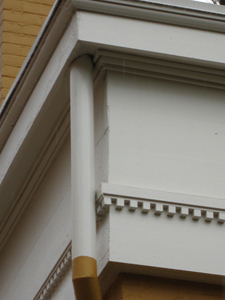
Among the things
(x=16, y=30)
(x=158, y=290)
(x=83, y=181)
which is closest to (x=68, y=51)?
(x=83, y=181)

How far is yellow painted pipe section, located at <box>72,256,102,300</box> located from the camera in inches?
165

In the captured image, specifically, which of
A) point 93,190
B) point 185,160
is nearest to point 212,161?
point 185,160

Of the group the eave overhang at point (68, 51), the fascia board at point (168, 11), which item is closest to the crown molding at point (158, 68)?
the eave overhang at point (68, 51)

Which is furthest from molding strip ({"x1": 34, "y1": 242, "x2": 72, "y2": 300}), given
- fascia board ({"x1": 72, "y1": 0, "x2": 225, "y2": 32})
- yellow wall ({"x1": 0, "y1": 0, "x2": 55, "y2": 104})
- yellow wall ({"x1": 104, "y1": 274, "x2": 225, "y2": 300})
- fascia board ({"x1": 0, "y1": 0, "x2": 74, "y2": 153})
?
yellow wall ({"x1": 0, "y1": 0, "x2": 55, "y2": 104})

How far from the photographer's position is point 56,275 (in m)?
5.20

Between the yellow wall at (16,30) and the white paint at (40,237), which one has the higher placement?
the yellow wall at (16,30)

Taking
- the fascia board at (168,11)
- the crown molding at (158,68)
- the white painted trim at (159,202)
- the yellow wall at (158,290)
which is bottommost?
the yellow wall at (158,290)

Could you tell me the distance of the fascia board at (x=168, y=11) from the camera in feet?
15.4

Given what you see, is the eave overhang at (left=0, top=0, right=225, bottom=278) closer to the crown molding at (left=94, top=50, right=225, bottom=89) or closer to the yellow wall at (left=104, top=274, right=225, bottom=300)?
the crown molding at (left=94, top=50, right=225, bottom=89)

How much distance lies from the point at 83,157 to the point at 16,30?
4121 mm

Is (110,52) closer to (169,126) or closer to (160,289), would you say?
(169,126)

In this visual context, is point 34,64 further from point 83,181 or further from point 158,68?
point 83,181

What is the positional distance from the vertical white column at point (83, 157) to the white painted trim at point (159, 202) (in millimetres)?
100

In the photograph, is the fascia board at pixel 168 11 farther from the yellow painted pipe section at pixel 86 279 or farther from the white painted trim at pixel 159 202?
the yellow painted pipe section at pixel 86 279
